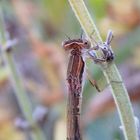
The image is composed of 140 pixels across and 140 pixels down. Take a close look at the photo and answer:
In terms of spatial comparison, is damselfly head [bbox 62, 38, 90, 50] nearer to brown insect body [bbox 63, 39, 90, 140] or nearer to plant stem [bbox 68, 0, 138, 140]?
brown insect body [bbox 63, 39, 90, 140]

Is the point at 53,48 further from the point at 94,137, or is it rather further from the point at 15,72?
the point at 15,72

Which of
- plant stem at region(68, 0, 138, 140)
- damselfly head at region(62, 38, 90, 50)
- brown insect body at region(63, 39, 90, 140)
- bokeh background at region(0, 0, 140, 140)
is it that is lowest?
plant stem at region(68, 0, 138, 140)

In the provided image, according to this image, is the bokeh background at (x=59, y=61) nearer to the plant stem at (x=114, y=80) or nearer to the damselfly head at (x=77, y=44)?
the damselfly head at (x=77, y=44)

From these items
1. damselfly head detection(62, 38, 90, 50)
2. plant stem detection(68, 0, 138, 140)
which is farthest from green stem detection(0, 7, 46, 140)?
plant stem detection(68, 0, 138, 140)

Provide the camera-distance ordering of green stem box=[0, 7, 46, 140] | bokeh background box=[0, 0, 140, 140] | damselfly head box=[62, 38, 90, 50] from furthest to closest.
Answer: bokeh background box=[0, 0, 140, 140] < green stem box=[0, 7, 46, 140] < damselfly head box=[62, 38, 90, 50]

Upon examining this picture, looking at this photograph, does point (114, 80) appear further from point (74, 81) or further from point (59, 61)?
point (59, 61)

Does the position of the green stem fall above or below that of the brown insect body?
above

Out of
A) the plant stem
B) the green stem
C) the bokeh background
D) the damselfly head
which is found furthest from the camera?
the bokeh background
